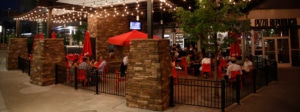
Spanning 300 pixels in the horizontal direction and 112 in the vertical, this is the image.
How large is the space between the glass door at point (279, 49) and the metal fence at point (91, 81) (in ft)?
43.5

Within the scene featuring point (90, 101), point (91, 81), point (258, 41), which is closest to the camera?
point (90, 101)

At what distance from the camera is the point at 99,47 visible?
13.9 m

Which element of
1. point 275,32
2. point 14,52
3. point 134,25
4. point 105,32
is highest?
point 134,25

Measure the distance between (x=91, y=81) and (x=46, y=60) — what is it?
2431mm

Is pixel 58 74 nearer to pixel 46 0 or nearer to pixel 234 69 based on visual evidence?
pixel 46 0

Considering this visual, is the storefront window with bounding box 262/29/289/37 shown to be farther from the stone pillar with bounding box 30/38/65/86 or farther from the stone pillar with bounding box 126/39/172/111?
the stone pillar with bounding box 30/38/65/86

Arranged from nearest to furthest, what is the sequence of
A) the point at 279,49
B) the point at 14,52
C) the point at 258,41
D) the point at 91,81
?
1. the point at 91,81
2. the point at 14,52
3. the point at 279,49
4. the point at 258,41

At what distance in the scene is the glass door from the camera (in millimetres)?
17286

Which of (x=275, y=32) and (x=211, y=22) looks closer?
Answer: (x=211, y=22)

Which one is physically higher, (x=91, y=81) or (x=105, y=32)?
(x=105, y=32)

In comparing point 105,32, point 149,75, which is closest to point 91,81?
point 149,75

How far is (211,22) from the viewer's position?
7312mm

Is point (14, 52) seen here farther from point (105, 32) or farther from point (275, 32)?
point (275, 32)

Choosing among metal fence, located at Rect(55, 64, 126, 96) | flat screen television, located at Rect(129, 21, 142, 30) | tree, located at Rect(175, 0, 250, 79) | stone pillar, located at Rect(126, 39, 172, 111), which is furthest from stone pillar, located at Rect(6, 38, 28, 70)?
tree, located at Rect(175, 0, 250, 79)
